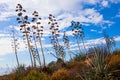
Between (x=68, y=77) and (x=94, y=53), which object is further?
(x=68, y=77)

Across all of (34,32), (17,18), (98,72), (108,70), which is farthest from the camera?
(34,32)

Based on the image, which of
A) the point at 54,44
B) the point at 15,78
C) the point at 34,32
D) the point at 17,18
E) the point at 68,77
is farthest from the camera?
the point at 54,44

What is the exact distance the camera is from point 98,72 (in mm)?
16172

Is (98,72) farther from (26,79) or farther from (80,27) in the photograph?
(80,27)

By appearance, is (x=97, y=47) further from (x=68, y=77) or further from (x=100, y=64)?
Answer: (x=68, y=77)

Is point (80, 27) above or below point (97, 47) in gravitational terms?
above

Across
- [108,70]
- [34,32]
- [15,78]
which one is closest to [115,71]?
[108,70]

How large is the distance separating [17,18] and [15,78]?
131ft

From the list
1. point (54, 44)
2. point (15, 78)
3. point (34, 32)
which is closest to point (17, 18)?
point (34, 32)

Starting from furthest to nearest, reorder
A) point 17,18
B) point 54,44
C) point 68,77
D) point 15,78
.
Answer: point 54,44 < point 17,18 < point 15,78 < point 68,77

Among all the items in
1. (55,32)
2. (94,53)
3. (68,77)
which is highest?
(55,32)

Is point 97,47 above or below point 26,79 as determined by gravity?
above

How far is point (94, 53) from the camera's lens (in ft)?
56.1

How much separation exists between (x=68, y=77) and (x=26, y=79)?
106 inches
